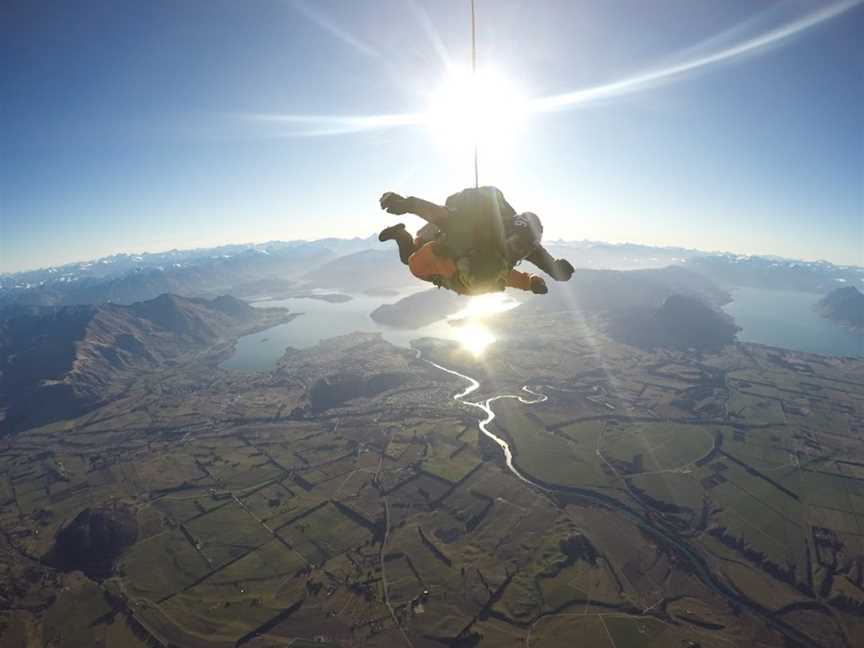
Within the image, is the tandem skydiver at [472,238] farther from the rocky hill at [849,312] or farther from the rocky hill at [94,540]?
the rocky hill at [849,312]

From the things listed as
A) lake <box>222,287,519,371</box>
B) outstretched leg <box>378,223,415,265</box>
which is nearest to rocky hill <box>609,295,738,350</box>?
lake <box>222,287,519,371</box>

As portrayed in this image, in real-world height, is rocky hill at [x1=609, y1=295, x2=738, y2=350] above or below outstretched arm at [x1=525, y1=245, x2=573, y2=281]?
below

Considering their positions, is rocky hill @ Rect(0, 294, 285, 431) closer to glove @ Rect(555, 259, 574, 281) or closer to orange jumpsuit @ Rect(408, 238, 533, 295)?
orange jumpsuit @ Rect(408, 238, 533, 295)

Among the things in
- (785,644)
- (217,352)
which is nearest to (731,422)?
(785,644)

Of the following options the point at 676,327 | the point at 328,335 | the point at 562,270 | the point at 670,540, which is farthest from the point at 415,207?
the point at 328,335

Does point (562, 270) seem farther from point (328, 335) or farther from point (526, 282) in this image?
point (328, 335)

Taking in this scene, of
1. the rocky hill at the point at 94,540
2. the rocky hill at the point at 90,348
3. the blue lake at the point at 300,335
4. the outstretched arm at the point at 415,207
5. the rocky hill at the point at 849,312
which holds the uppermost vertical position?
the outstretched arm at the point at 415,207

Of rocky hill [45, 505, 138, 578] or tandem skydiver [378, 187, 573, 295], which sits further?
rocky hill [45, 505, 138, 578]

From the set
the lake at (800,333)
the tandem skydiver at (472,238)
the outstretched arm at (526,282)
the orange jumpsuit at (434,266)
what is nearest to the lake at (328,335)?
the lake at (800,333)
